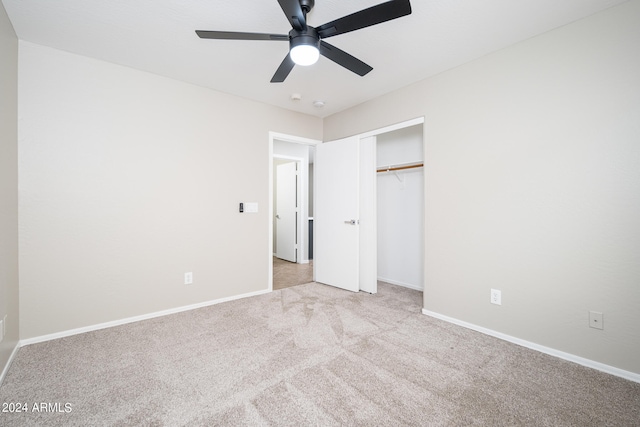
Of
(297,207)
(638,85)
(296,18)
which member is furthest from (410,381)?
(297,207)

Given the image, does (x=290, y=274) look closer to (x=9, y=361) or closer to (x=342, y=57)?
(x=9, y=361)

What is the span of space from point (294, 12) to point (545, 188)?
7.29 feet

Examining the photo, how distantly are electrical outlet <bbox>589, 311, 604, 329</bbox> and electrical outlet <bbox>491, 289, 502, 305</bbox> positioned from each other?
0.57 meters

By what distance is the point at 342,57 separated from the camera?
1.89 metres

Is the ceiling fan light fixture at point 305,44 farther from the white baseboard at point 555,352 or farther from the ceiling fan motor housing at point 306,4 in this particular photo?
the white baseboard at point 555,352

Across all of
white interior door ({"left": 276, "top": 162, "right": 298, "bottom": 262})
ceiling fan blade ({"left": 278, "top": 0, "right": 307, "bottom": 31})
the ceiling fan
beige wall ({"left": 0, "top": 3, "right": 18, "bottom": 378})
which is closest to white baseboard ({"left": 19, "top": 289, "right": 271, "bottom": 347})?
beige wall ({"left": 0, "top": 3, "right": 18, "bottom": 378})

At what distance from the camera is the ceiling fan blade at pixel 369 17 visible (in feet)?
4.62

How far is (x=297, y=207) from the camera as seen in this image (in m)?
5.66

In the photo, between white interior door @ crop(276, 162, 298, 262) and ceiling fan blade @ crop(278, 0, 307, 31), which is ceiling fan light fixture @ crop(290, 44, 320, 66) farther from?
white interior door @ crop(276, 162, 298, 262)

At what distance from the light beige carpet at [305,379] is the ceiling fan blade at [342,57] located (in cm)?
215

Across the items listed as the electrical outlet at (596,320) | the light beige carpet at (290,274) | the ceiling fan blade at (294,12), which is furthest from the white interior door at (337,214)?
the electrical outlet at (596,320)

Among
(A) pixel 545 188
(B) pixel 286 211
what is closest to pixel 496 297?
(A) pixel 545 188

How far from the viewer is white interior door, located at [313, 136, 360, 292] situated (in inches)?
144

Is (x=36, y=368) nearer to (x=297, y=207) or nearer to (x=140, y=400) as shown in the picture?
(x=140, y=400)
